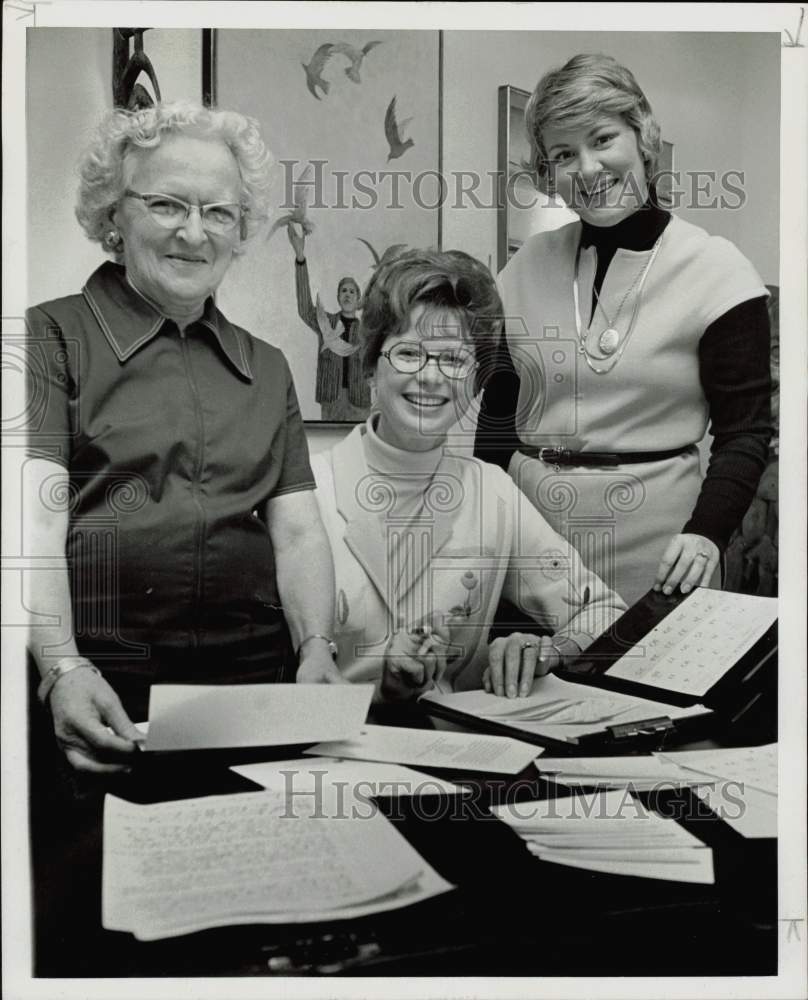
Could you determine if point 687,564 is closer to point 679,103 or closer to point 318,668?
point 318,668

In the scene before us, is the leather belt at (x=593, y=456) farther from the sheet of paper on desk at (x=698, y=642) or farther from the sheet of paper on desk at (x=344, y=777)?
the sheet of paper on desk at (x=344, y=777)

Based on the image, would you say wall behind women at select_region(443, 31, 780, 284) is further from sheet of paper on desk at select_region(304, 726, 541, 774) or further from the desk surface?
the desk surface

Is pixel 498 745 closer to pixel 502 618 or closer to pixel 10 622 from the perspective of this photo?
pixel 502 618

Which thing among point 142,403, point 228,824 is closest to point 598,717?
point 228,824

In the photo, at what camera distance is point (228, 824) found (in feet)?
5.64

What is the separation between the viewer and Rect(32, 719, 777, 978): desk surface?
161 centimetres

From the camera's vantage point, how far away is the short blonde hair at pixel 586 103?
5.94 ft

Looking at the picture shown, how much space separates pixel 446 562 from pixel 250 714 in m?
0.42

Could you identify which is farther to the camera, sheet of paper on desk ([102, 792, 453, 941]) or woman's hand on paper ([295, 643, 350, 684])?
woman's hand on paper ([295, 643, 350, 684])

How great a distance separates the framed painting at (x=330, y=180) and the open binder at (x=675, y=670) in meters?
0.61

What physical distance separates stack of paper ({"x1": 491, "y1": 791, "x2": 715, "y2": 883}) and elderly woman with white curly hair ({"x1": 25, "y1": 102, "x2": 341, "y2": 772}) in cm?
44

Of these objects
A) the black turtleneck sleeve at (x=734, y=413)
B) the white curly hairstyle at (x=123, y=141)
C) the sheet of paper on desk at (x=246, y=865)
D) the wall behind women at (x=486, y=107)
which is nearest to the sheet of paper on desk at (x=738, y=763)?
the black turtleneck sleeve at (x=734, y=413)

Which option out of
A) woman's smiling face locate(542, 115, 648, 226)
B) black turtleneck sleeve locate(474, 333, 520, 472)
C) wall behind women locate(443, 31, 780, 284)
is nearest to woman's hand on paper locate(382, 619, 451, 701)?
black turtleneck sleeve locate(474, 333, 520, 472)

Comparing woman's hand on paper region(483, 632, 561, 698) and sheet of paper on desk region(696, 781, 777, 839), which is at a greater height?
woman's hand on paper region(483, 632, 561, 698)
